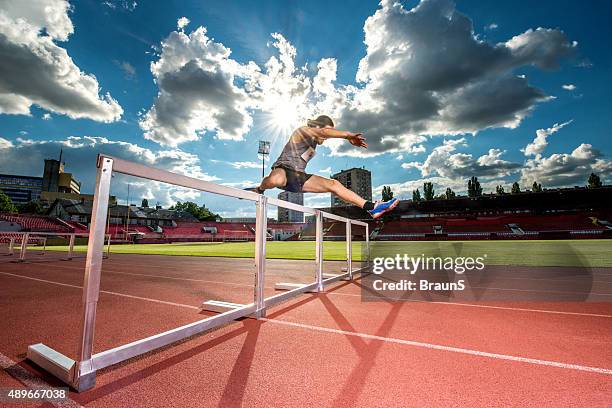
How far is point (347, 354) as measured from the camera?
2.62 metres

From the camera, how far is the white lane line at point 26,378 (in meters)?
1.86

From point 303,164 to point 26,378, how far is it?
Answer: 11.9 feet

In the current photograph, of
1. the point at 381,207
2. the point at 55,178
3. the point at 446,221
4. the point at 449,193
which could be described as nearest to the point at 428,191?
the point at 449,193

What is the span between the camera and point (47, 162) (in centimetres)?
9538

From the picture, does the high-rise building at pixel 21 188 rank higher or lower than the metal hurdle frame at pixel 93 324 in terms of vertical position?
higher

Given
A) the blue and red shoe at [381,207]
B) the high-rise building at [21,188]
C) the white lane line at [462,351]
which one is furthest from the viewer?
the high-rise building at [21,188]

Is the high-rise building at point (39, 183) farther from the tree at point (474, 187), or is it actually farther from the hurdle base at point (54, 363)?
the tree at point (474, 187)

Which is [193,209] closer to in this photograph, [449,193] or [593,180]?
[449,193]

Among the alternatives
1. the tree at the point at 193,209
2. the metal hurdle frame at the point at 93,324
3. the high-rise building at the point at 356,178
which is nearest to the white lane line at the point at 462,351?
the metal hurdle frame at the point at 93,324

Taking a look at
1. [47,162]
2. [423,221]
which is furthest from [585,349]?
[47,162]

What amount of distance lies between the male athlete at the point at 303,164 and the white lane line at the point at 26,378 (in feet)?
9.97

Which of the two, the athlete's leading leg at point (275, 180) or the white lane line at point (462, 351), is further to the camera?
the athlete's leading leg at point (275, 180)

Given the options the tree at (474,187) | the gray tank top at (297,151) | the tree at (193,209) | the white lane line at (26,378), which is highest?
the tree at (474,187)

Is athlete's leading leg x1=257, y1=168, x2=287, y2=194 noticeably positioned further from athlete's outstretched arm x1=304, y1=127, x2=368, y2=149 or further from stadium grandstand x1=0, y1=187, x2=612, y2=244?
stadium grandstand x1=0, y1=187, x2=612, y2=244
